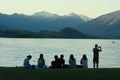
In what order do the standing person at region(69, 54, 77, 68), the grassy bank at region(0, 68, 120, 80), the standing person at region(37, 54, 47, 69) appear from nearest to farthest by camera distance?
the grassy bank at region(0, 68, 120, 80)
the standing person at region(37, 54, 47, 69)
the standing person at region(69, 54, 77, 68)

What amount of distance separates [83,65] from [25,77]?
28.0ft

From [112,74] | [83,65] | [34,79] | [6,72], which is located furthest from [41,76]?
[83,65]

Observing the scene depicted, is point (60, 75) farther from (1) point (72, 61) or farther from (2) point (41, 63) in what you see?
(1) point (72, 61)

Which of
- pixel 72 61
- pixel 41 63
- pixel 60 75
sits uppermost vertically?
pixel 72 61

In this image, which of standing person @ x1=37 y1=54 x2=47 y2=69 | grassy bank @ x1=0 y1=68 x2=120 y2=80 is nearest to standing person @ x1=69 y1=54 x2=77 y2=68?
standing person @ x1=37 y1=54 x2=47 y2=69

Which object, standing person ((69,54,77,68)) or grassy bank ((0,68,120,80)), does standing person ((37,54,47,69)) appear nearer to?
standing person ((69,54,77,68))

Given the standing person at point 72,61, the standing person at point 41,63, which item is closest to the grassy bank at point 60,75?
the standing person at point 41,63

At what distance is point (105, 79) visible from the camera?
23.2m

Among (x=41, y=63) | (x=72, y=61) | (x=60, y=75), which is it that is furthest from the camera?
(x=72, y=61)

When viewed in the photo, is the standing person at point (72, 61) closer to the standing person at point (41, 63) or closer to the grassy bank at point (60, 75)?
the standing person at point (41, 63)

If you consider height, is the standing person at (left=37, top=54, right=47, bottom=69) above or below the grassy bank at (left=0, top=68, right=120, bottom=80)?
above

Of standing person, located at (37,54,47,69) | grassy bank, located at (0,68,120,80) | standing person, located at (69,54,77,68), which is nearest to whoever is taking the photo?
grassy bank, located at (0,68,120,80)

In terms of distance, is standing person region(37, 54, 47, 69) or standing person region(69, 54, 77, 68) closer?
standing person region(37, 54, 47, 69)

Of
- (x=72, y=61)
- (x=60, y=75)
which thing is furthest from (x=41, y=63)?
(x=60, y=75)
